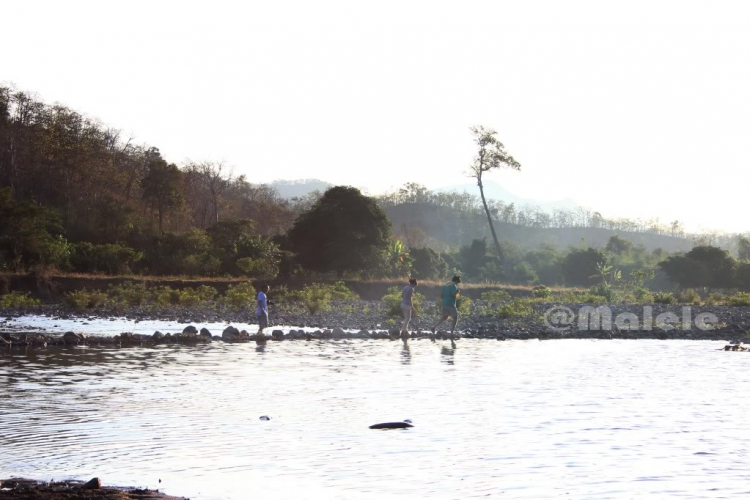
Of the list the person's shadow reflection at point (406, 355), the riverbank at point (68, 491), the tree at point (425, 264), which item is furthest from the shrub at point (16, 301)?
the riverbank at point (68, 491)

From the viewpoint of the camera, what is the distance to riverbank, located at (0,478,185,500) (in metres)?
6.18

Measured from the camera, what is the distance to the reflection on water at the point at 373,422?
24.9ft

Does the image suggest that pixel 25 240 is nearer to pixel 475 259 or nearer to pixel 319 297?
pixel 319 297

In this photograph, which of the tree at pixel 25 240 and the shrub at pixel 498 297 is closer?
the shrub at pixel 498 297

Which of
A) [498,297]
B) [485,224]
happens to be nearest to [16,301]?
[498,297]

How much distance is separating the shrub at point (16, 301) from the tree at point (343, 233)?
644 inches

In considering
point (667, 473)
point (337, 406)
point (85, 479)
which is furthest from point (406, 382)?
point (85, 479)

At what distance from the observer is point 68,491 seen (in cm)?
643

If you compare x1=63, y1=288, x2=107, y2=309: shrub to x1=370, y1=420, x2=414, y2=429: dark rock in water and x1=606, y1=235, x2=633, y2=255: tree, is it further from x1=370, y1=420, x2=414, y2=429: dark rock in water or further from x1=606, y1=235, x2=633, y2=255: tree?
x1=606, y1=235, x2=633, y2=255: tree

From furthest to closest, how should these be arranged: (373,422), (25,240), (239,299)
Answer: (25,240), (239,299), (373,422)

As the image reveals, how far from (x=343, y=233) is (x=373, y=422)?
36.6 m

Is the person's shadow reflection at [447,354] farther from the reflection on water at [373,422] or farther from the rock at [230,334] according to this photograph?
the rock at [230,334]

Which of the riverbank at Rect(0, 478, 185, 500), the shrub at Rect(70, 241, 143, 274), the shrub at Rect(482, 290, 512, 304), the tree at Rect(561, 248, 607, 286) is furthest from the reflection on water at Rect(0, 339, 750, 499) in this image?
the tree at Rect(561, 248, 607, 286)

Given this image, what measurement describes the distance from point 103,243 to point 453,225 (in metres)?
66.1
